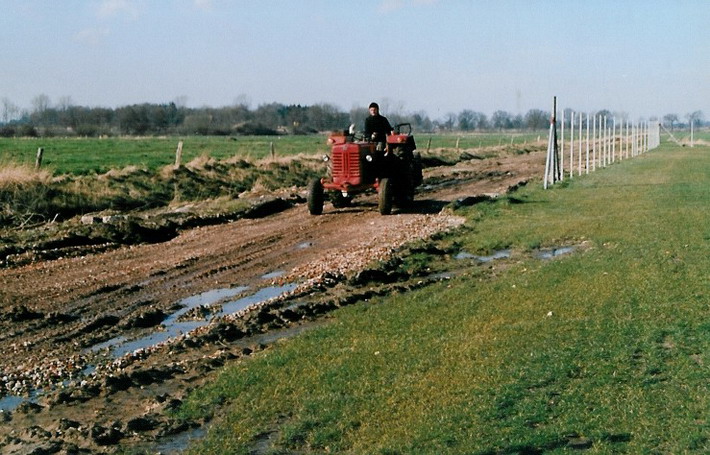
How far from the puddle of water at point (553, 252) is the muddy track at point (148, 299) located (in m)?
2.50

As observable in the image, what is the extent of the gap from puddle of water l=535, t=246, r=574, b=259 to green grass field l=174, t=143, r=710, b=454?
105 cm

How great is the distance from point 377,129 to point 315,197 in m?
2.27

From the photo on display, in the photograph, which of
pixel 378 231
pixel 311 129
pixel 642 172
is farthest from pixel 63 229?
pixel 311 129

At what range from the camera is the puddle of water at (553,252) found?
1459 cm

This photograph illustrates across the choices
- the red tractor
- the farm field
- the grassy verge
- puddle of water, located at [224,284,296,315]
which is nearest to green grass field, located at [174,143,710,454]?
the farm field

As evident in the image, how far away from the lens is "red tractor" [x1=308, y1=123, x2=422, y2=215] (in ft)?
69.4

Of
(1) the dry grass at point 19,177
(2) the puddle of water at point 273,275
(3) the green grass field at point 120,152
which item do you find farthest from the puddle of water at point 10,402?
(3) the green grass field at point 120,152

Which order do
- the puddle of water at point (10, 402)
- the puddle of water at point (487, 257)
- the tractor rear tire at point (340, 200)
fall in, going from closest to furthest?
the puddle of water at point (10, 402) → the puddle of water at point (487, 257) → the tractor rear tire at point (340, 200)

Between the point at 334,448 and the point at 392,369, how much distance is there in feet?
6.09

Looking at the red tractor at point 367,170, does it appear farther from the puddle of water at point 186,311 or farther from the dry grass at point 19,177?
the puddle of water at point 186,311

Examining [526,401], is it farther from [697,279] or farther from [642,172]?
[642,172]

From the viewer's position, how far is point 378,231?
18328 millimetres

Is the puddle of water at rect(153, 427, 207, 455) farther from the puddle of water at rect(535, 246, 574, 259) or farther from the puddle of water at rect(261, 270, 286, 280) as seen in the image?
the puddle of water at rect(535, 246, 574, 259)

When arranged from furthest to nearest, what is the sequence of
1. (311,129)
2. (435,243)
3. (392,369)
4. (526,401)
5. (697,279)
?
1. (311,129)
2. (435,243)
3. (697,279)
4. (392,369)
5. (526,401)
